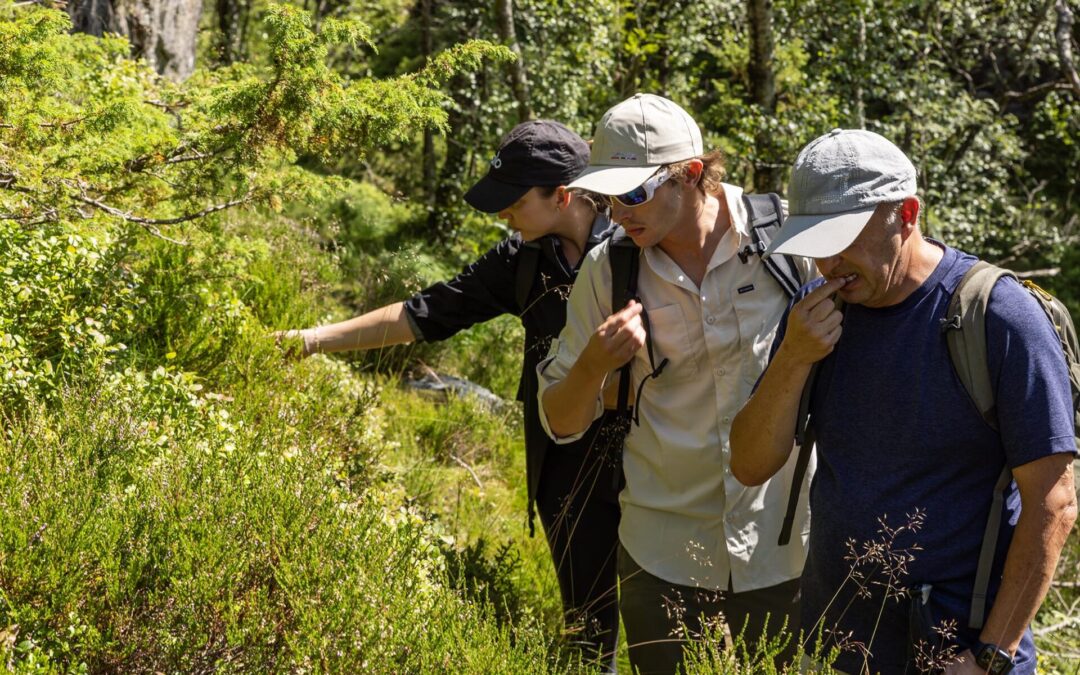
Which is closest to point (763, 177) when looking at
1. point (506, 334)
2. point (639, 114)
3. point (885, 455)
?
point (506, 334)

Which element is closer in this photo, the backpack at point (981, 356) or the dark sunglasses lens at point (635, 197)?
the backpack at point (981, 356)

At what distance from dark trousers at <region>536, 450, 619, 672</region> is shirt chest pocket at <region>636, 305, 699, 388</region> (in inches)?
24.4

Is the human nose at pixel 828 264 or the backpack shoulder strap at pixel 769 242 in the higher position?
the human nose at pixel 828 264

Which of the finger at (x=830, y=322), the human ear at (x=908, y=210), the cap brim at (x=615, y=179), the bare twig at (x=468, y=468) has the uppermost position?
the human ear at (x=908, y=210)

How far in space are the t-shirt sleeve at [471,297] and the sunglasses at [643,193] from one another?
94cm

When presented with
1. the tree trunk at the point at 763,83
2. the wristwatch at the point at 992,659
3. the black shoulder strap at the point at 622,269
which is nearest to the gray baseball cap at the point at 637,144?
the black shoulder strap at the point at 622,269

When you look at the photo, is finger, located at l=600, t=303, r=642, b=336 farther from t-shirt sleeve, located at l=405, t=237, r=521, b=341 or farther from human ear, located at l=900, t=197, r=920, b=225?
t-shirt sleeve, located at l=405, t=237, r=521, b=341

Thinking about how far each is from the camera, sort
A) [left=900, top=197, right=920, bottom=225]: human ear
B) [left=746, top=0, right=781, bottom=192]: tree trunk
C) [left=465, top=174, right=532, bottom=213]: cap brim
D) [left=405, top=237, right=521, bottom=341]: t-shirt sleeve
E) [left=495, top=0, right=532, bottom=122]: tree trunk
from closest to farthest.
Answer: [left=900, top=197, right=920, bottom=225]: human ear → [left=465, top=174, right=532, bottom=213]: cap brim → [left=405, top=237, right=521, bottom=341]: t-shirt sleeve → [left=495, top=0, right=532, bottom=122]: tree trunk → [left=746, top=0, right=781, bottom=192]: tree trunk

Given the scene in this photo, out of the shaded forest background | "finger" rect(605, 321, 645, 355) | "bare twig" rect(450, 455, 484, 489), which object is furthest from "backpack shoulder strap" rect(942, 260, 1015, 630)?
"bare twig" rect(450, 455, 484, 489)

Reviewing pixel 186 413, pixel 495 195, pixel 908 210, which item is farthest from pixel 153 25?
pixel 908 210

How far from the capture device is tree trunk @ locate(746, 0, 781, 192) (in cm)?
832

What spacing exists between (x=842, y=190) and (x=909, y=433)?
59cm

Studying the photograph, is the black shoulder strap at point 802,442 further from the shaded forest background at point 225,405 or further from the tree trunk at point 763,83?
the tree trunk at point 763,83

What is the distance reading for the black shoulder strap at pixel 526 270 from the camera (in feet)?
12.5
